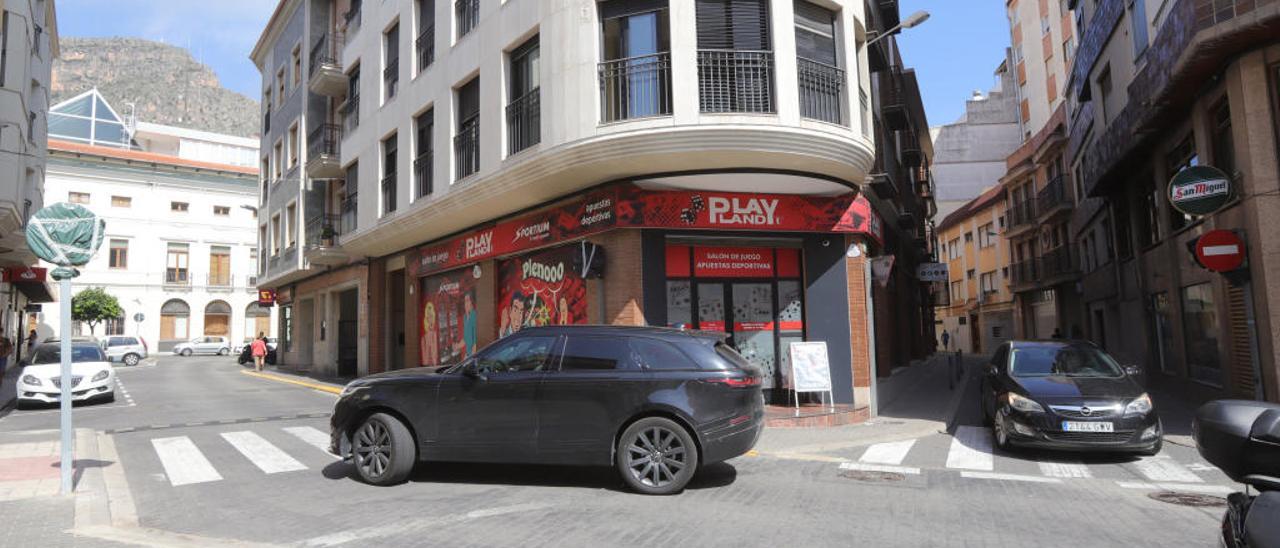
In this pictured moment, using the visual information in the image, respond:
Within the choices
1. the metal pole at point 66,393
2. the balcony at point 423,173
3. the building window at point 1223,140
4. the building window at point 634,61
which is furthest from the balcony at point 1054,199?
the metal pole at point 66,393

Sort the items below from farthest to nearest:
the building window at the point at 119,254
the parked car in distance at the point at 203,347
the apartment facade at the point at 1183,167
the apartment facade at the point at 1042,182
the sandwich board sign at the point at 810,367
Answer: the building window at the point at 119,254, the parked car in distance at the point at 203,347, the apartment facade at the point at 1042,182, the sandwich board sign at the point at 810,367, the apartment facade at the point at 1183,167

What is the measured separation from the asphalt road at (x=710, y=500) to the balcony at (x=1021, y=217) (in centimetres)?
3307

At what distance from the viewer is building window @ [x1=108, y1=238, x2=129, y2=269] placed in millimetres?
52250

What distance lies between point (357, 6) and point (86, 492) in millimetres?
20482

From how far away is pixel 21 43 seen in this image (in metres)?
19.4

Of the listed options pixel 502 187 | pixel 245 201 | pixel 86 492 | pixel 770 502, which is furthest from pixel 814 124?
pixel 245 201

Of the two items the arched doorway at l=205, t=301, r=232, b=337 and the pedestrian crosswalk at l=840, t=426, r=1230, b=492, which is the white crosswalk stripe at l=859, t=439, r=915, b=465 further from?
the arched doorway at l=205, t=301, r=232, b=337

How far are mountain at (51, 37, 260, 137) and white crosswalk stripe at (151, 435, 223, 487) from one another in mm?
152190

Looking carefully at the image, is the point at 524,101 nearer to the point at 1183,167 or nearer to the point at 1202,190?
the point at 1202,190

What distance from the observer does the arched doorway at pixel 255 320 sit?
56875 millimetres

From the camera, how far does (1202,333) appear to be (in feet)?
49.9

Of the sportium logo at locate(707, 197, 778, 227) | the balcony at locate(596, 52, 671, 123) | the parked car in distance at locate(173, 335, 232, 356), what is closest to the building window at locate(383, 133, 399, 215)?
the balcony at locate(596, 52, 671, 123)

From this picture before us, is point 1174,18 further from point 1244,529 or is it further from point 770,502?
point 1244,529

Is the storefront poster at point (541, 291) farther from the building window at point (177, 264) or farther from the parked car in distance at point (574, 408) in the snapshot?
the building window at point (177, 264)
